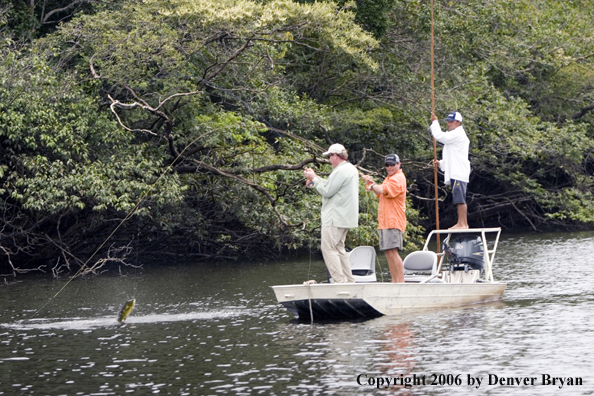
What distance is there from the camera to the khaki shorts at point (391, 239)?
11.0 metres

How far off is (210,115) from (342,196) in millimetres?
8892

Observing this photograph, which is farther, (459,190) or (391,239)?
(459,190)

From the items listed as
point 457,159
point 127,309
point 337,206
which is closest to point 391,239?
point 337,206

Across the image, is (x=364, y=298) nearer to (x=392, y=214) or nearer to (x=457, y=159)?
(x=392, y=214)

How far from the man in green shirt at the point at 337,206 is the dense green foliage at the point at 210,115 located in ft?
14.0

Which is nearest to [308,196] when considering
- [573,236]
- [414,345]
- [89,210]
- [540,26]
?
[89,210]

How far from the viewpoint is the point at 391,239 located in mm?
10969

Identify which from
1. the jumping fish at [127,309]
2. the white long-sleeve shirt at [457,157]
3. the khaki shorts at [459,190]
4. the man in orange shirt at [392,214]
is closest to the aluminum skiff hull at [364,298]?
the man in orange shirt at [392,214]

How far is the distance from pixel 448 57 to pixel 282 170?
790cm

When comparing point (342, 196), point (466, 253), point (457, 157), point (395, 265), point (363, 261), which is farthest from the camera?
point (466, 253)

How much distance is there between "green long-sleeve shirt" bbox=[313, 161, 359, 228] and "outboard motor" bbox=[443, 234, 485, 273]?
1990mm

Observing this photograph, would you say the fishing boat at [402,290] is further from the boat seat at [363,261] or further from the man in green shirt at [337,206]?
the man in green shirt at [337,206]

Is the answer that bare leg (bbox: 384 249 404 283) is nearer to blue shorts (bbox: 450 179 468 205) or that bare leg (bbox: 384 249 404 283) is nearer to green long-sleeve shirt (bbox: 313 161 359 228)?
green long-sleeve shirt (bbox: 313 161 359 228)

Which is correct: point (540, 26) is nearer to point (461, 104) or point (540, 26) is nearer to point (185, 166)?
point (461, 104)
